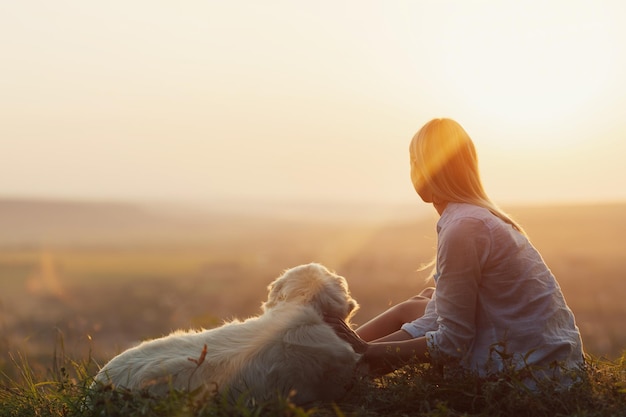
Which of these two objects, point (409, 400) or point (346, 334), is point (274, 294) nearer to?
point (346, 334)

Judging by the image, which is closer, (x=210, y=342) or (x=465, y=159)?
(x=210, y=342)

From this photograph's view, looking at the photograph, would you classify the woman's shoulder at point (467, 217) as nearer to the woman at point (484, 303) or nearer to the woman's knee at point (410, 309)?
the woman at point (484, 303)

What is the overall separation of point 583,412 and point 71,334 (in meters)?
4.57

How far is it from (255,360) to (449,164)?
196 cm

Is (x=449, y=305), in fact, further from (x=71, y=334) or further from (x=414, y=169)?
(x=71, y=334)

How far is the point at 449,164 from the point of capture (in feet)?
16.4

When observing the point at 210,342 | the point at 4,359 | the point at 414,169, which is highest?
the point at 414,169

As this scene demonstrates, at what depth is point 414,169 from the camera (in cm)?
515

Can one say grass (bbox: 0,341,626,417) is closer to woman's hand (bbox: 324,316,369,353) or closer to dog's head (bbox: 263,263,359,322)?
woman's hand (bbox: 324,316,369,353)

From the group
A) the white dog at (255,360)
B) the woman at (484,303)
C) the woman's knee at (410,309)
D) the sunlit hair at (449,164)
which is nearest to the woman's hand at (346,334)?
the woman at (484,303)

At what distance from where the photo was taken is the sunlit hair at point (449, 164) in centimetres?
497

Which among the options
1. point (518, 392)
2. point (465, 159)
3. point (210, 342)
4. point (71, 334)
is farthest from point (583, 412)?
point (71, 334)

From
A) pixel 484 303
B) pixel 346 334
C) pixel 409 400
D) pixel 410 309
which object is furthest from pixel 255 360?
pixel 410 309

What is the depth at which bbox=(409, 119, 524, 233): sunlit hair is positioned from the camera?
4973 mm
